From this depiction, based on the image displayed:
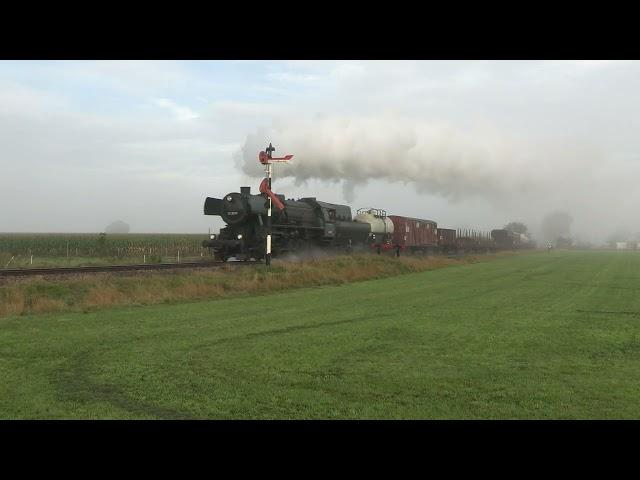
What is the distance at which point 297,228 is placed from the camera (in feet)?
103

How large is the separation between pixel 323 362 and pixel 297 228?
72.6ft


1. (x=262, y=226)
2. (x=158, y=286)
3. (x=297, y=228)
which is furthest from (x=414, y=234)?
(x=158, y=286)

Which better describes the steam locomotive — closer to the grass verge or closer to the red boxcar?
the red boxcar

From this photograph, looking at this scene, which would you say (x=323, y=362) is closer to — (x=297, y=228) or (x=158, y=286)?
(x=158, y=286)

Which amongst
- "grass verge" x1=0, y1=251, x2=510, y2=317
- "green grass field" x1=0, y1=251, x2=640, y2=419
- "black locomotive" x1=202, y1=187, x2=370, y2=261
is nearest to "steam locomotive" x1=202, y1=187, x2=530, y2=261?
"black locomotive" x1=202, y1=187, x2=370, y2=261

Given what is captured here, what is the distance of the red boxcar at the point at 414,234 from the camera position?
45562 mm

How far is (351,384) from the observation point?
8.08 m

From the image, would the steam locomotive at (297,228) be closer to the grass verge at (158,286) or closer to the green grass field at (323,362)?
the grass verge at (158,286)

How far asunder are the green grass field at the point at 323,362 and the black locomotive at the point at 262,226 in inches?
440
